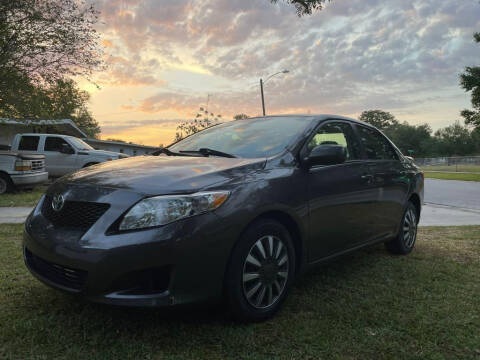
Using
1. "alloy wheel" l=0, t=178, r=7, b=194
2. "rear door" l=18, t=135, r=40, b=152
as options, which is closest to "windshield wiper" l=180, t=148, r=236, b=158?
"alloy wheel" l=0, t=178, r=7, b=194

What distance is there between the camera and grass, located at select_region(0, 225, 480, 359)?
92.3 inches

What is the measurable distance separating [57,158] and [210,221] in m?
13.0

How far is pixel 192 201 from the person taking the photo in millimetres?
2371

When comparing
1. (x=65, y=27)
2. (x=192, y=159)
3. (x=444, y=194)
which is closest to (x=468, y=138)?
(x=444, y=194)

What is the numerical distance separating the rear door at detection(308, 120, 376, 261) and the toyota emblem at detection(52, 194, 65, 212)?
1794 millimetres

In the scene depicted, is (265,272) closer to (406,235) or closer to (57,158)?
(406,235)

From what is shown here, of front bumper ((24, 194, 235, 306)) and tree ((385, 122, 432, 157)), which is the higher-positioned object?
tree ((385, 122, 432, 157))

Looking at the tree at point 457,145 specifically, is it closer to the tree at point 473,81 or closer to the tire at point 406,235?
the tree at point 473,81

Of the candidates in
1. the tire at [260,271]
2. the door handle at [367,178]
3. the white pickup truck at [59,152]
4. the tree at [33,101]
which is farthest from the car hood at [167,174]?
the tree at [33,101]

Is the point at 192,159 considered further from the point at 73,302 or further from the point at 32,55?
the point at 32,55

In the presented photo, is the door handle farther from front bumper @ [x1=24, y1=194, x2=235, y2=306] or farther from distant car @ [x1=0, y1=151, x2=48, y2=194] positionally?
distant car @ [x1=0, y1=151, x2=48, y2=194]

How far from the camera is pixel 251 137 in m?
3.52

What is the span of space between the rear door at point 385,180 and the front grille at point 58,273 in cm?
279

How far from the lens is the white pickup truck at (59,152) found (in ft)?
44.6
